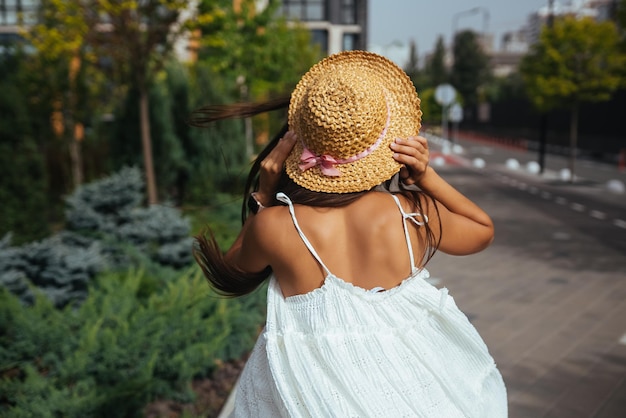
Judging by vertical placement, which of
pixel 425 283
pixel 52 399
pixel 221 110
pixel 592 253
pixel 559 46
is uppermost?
pixel 559 46

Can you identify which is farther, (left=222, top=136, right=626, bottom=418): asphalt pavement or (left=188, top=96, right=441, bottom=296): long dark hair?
(left=222, top=136, right=626, bottom=418): asphalt pavement

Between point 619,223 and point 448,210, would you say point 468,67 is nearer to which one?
point 619,223

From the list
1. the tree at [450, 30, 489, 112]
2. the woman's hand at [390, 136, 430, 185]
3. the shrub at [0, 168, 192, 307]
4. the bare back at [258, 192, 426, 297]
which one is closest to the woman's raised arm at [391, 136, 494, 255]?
the woman's hand at [390, 136, 430, 185]

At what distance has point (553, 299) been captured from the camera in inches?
274

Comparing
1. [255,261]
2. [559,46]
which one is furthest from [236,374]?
[559,46]

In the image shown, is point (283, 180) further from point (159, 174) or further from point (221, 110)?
point (159, 174)

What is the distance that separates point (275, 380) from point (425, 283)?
1.90 ft

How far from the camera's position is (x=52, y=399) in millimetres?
3393

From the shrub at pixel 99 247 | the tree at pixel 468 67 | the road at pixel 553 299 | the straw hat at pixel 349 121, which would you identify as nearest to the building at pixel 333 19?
the road at pixel 553 299

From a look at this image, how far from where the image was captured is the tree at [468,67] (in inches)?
2862

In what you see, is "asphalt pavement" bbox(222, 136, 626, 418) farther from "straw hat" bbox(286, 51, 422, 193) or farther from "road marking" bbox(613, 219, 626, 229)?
"straw hat" bbox(286, 51, 422, 193)

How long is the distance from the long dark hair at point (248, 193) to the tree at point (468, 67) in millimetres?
73239

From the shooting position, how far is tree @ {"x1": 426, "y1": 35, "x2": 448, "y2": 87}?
76500 mm

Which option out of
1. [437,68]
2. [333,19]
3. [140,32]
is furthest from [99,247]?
[437,68]
